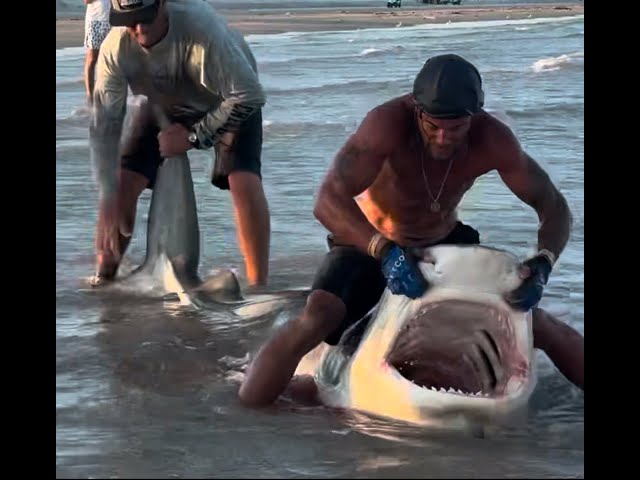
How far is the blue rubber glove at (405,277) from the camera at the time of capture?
344cm

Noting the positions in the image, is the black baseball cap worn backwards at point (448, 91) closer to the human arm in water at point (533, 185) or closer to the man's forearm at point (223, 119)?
the human arm in water at point (533, 185)

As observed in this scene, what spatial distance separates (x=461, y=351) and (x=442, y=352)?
77 millimetres

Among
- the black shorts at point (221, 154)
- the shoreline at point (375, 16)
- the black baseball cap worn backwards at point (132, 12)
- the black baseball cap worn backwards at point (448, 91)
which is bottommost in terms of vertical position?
the shoreline at point (375, 16)

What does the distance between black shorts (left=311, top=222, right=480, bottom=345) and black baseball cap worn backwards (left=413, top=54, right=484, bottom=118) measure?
1.83ft

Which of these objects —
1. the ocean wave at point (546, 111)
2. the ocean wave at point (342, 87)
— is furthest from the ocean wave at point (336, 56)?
the ocean wave at point (546, 111)

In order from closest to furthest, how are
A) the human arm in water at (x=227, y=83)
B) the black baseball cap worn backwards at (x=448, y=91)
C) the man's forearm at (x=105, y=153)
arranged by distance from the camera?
the black baseball cap worn backwards at (x=448, y=91) → the human arm in water at (x=227, y=83) → the man's forearm at (x=105, y=153)

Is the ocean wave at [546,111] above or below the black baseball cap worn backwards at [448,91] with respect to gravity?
below

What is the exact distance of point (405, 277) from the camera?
3438 millimetres

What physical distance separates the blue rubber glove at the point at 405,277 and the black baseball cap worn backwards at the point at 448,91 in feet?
1.56

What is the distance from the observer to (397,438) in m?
3.60

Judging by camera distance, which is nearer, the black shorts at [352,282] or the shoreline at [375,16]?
the black shorts at [352,282]
